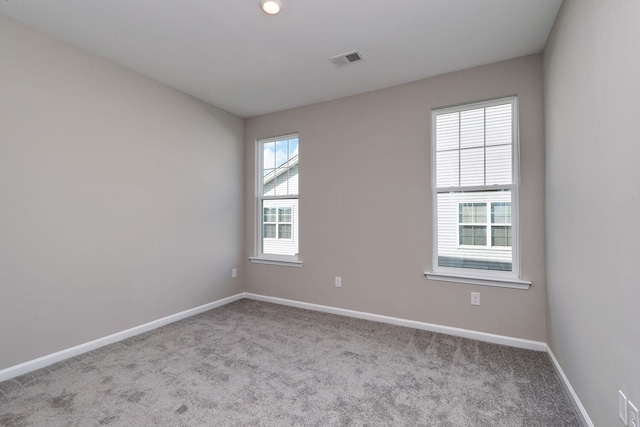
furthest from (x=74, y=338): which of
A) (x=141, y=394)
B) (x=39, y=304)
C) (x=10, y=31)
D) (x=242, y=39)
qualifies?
(x=242, y=39)

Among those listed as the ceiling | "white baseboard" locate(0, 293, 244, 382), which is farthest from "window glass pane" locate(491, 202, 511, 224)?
"white baseboard" locate(0, 293, 244, 382)

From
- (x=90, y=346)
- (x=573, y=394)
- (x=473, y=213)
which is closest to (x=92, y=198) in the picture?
(x=90, y=346)

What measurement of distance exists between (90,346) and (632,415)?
3.64m

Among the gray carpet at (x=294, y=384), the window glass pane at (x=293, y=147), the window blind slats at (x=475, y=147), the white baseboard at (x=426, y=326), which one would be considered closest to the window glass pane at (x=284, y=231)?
the white baseboard at (x=426, y=326)

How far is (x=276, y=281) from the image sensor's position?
161 inches

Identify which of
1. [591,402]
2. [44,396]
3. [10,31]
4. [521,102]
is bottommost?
[44,396]

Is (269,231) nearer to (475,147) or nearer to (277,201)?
(277,201)

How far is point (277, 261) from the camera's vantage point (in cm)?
407

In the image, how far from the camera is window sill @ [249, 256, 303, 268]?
3.91 m

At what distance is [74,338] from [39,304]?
0.43 metres

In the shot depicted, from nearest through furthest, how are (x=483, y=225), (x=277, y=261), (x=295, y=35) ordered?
(x=295, y=35) → (x=483, y=225) → (x=277, y=261)

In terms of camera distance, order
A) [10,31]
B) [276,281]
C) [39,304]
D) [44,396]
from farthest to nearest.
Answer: [276,281], [39,304], [10,31], [44,396]

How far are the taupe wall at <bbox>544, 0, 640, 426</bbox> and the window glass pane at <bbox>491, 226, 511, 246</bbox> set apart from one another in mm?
503

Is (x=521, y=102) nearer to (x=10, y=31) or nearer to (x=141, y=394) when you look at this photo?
(x=141, y=394)
